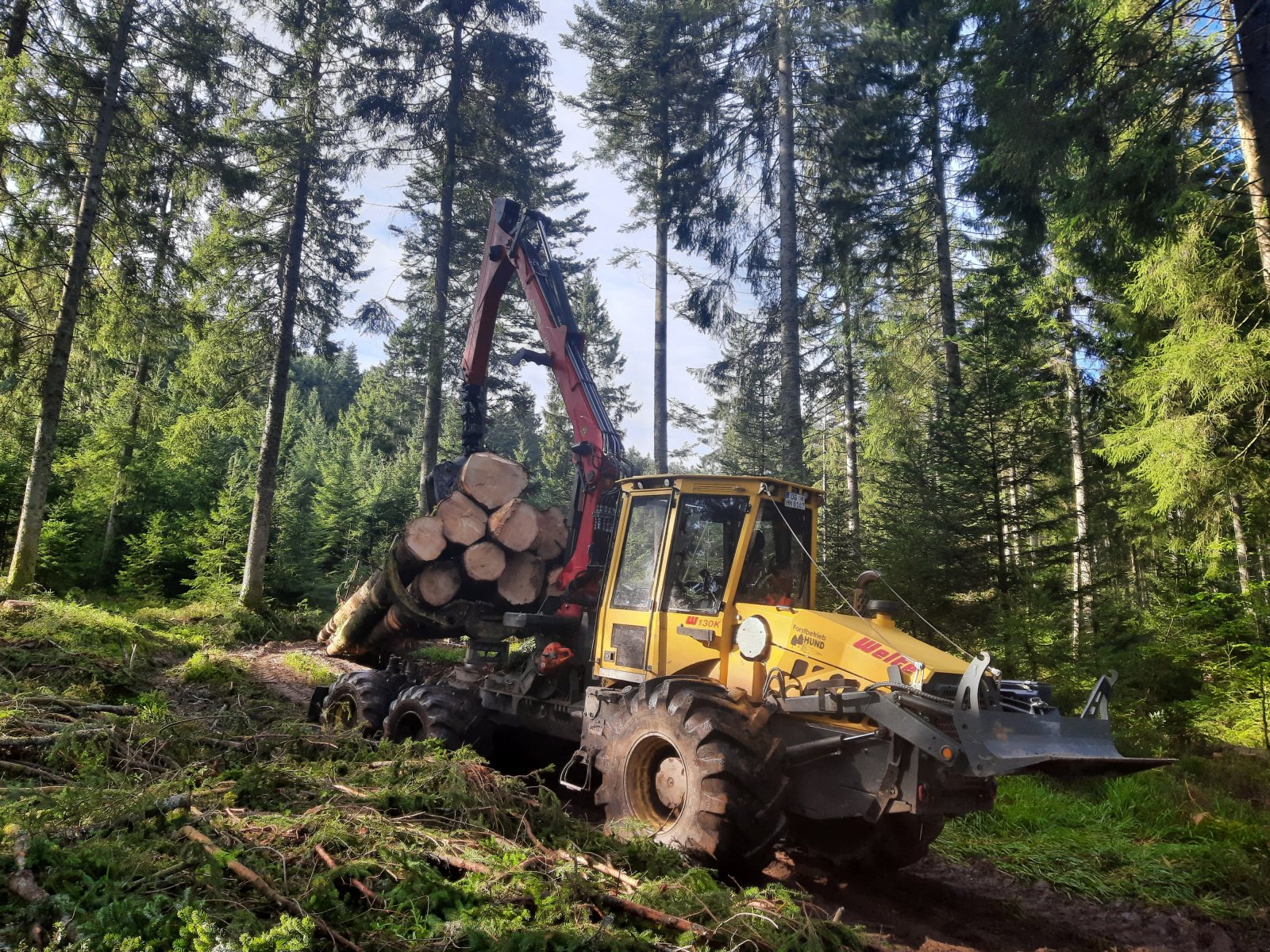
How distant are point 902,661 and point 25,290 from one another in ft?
49.5

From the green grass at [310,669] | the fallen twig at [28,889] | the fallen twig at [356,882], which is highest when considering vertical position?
the fallen twig at [28,889]

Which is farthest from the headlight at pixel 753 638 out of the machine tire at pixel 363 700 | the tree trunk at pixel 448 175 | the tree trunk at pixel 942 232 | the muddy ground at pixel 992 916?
the tree trunk at pixel 448 175

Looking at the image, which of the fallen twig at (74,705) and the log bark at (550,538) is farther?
the log bark at (550,538)

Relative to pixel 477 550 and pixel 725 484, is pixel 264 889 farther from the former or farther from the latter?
pixel 477 550

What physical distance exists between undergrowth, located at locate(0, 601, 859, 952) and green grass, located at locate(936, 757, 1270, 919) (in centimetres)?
342

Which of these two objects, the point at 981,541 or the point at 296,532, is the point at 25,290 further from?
the point at 981,541

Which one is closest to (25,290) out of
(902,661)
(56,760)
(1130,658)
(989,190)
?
(56,760)

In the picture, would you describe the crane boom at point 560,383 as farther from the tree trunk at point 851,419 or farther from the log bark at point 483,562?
the tree trunk at point 851,419

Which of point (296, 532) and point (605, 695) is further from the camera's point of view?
point (296, 532)

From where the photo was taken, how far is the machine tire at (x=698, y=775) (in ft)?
16.2

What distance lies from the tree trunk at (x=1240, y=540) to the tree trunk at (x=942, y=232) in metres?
5.27

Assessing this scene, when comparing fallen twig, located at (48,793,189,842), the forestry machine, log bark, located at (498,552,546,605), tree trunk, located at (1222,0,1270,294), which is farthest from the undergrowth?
tree trunk, located at (1222,0,1270,294)

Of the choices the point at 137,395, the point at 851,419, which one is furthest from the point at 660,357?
the point at 137,395

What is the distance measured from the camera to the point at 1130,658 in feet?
31.9
